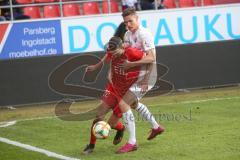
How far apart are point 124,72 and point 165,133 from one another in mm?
1932

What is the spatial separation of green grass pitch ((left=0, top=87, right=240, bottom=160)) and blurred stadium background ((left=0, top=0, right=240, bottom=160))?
20 millimetres

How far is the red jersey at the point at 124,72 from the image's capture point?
34.2 feet

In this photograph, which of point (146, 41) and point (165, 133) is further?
point (165, 133)

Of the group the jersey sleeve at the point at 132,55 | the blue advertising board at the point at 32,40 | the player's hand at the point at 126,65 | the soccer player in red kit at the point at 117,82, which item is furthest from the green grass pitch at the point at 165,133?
the blue advertising board at the point at 32,40

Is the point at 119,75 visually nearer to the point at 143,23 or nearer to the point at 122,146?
the point at 122,146

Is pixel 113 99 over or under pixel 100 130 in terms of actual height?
over

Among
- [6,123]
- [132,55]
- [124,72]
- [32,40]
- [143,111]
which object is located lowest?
[6,123]

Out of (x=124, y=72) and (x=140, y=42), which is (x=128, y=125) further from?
(x=140, y=42)

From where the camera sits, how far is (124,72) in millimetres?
10469

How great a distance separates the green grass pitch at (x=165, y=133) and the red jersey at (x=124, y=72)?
3.38 ft

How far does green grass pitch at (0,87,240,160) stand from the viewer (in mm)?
10148

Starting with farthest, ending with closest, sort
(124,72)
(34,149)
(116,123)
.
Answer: (34,149), (116,123), (124,72)

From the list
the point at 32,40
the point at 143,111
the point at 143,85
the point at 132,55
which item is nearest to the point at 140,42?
the point at 132,55

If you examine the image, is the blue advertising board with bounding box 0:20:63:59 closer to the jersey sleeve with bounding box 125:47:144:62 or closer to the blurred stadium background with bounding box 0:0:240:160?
the blurred stadium background with bounding box 0:0:240:160
